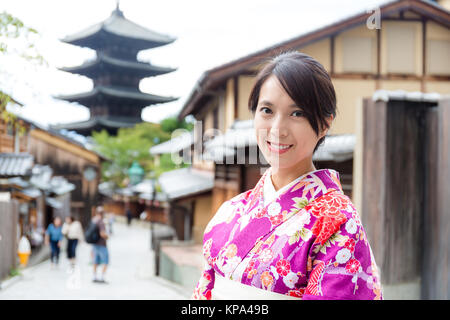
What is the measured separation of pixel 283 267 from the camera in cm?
160

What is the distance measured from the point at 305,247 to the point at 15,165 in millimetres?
13379

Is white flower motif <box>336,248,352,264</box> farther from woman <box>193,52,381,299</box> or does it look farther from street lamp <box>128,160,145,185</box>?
street lamp <box>128,160,145,185</box>


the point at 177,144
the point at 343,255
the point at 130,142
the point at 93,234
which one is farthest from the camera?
the point at 130,142

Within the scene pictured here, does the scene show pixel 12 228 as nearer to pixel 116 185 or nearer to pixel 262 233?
pixel 262 233

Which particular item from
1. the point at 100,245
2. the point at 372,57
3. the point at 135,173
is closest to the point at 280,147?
the point at 100,245

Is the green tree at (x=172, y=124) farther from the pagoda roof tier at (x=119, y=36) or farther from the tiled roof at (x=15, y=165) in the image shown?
the tiled roof at (x=15, y=165)

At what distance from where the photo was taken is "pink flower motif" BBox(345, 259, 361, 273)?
1.54 metres

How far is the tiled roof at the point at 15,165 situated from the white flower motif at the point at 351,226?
12.8 meters

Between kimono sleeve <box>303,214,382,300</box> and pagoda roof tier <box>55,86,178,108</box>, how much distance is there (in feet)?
75.9

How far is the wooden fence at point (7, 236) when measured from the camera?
32.7 ft

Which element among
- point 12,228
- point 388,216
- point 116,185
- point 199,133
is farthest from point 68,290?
point 116,185

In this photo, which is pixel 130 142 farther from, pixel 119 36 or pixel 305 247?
pixel 305 247

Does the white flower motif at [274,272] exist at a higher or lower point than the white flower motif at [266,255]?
lower

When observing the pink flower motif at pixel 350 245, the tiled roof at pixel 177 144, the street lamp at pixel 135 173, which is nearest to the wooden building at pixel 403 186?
the pink flower motif at pixel 350 245
